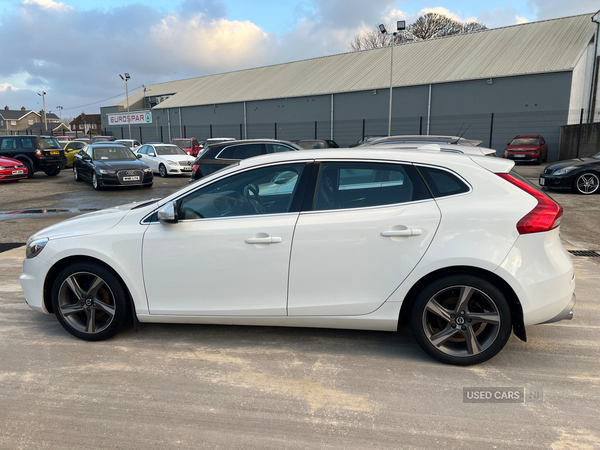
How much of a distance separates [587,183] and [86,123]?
106m

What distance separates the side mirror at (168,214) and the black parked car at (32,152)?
18.6 m

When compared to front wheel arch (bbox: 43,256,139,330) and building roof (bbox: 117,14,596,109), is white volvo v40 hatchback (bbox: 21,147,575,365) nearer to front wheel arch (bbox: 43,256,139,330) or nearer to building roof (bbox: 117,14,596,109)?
front wheel arch (bbox: 43,256,139,330)

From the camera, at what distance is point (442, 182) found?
3324mm

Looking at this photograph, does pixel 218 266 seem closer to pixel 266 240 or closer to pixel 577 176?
pixel 266 240

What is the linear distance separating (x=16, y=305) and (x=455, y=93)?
96.4 ft

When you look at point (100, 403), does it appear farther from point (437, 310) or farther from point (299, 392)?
point (437, 310)

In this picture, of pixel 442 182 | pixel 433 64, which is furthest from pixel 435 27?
pixel 442 182

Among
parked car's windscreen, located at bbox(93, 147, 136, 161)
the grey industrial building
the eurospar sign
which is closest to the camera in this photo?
parked car's windscreen, located at bbox(93, 147, 136, 161)

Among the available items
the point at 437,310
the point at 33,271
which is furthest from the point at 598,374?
the point at 33,271

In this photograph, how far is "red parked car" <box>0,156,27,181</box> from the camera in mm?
16391

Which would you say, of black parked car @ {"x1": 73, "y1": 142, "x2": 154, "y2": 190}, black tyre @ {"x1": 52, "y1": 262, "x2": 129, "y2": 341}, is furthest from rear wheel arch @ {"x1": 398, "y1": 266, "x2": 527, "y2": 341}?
black parked car @ {"x1": 73, "y1": 142, "x2": 154, "y2": 190}

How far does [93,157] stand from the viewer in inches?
641

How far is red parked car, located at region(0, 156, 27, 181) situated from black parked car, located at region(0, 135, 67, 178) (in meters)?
2.13

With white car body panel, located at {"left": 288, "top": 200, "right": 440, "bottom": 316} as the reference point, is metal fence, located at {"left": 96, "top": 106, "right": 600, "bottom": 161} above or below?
above
